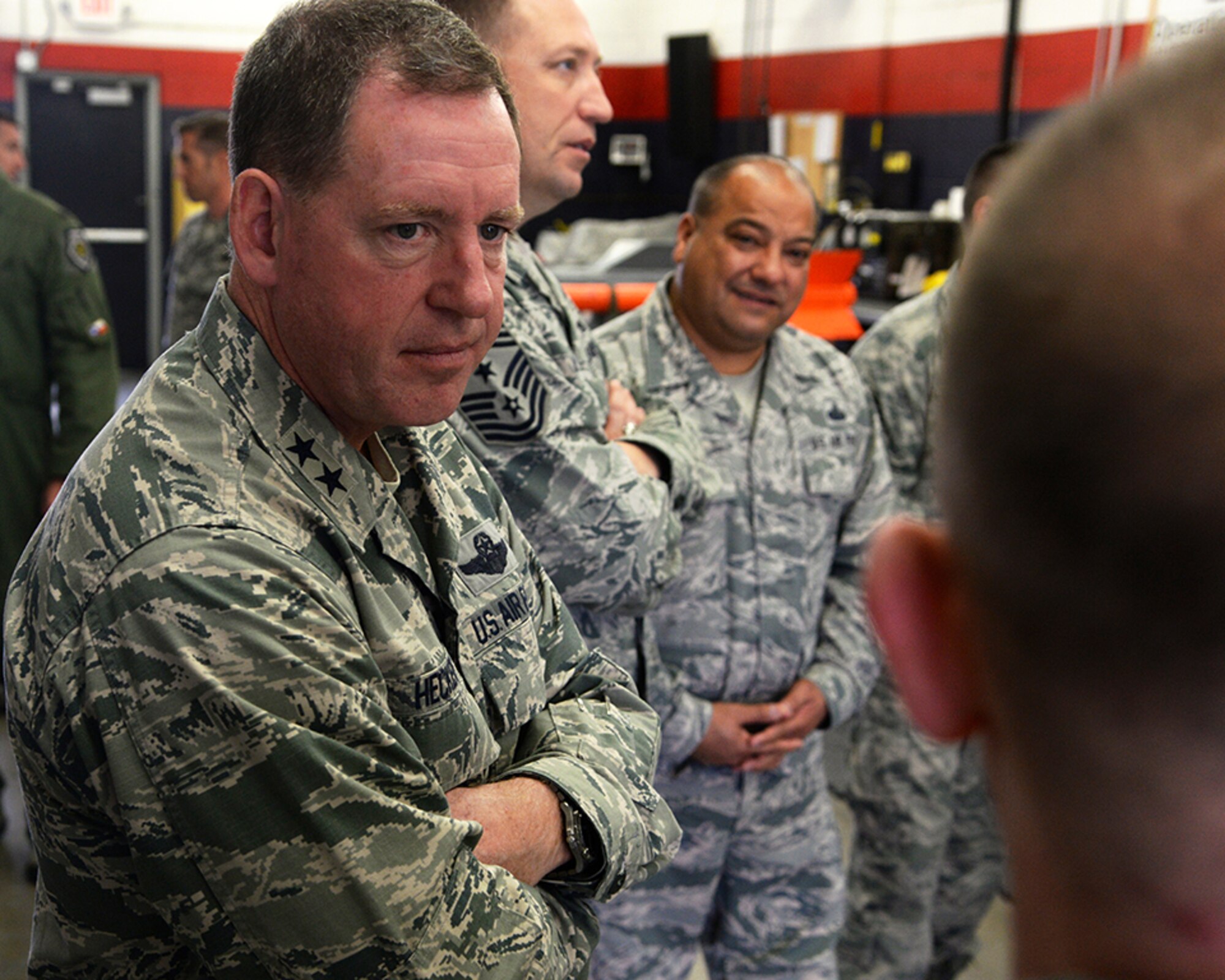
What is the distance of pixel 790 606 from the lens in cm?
221

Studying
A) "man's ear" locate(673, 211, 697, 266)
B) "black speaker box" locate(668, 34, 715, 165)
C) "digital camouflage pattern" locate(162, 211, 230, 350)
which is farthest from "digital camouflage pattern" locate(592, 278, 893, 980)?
"black speaker box" locate(668, 34, 715, 165)

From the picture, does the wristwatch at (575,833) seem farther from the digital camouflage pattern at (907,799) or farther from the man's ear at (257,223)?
the digital camouflage pattern at (907,799)

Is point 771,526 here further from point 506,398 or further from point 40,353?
point 40,353

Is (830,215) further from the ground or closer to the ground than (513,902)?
further from the ground

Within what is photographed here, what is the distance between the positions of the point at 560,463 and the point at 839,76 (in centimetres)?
768

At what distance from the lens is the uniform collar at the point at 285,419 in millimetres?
1038

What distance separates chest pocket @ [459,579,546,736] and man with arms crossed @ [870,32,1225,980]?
2.47 feet

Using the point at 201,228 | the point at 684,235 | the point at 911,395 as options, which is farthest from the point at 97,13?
the point at 911,395

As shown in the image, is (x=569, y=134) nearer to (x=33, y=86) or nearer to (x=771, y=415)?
(x=771, y=415)

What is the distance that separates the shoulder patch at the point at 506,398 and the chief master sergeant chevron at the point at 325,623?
24cm

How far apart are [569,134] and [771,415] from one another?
728 mm

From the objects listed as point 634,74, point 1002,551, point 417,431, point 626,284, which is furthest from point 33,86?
point 1002,551

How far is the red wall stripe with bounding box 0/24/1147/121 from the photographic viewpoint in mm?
6461

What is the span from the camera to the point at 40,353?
3416mm
